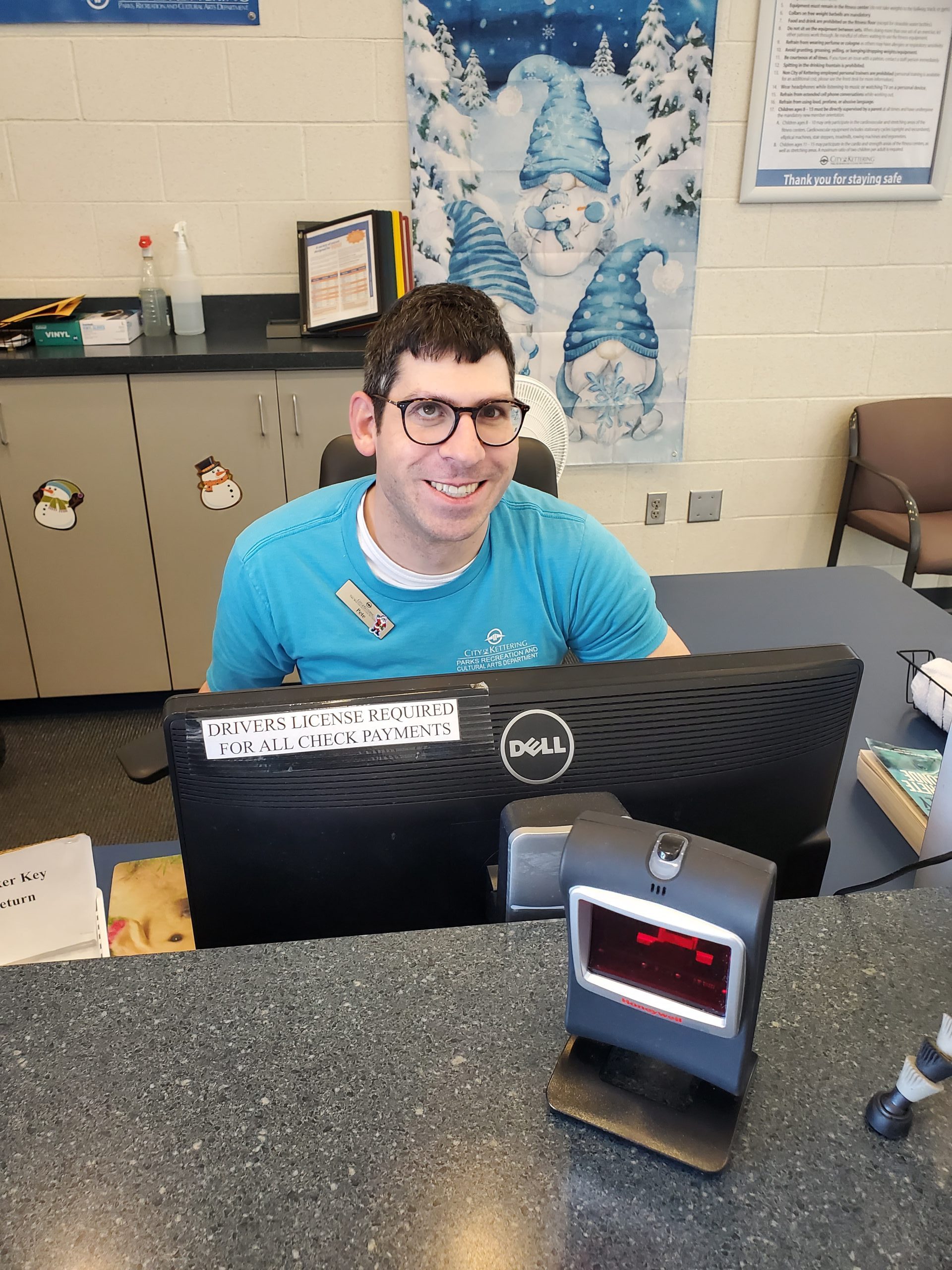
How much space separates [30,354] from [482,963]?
2350 millimetres

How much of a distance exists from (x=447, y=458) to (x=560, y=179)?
6.58ft

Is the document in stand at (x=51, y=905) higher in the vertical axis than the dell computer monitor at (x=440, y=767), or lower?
lower

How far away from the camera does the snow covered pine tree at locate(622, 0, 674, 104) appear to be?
2635 mm

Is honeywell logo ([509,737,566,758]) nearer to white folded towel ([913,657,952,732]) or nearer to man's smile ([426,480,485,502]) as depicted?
man's smile ([426,480,485,502])

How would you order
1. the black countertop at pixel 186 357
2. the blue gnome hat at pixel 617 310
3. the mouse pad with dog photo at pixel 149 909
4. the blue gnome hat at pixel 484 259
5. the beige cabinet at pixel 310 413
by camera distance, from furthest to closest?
the blue gnome hat at pixel 617 310, the blue gnome hat at pixel 484 259, the beige cabinet at pixel 310 413, the black countertop at pixel 186 357, the mouse pad with dog photo at pixel 149 909

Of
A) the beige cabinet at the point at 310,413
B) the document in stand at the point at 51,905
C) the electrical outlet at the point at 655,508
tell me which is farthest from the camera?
the electrical outlet at the point at 655,508

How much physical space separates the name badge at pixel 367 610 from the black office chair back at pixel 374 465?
0.94 feet

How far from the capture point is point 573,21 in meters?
2.60

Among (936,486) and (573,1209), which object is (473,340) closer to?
(573,1209)

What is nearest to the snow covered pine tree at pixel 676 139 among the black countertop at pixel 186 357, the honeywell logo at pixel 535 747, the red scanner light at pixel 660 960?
the black countertop at pixel 186 357

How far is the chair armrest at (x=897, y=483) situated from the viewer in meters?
2.85

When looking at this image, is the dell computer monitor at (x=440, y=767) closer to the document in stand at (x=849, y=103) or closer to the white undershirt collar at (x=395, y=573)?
the white undershirt collar at (x=395, y=573)

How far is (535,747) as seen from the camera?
71cm

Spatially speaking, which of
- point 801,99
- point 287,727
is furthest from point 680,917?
point 801,99
